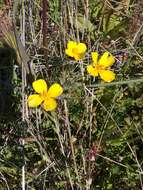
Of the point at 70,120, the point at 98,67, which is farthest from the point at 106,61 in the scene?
the point at 70,120

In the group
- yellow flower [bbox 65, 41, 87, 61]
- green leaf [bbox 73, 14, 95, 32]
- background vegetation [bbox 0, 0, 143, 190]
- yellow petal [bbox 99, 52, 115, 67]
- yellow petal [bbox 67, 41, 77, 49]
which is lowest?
background vegetation [bbox 0, 0, 143, 190]

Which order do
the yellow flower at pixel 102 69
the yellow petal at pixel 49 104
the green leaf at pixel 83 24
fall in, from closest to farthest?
the yellow petal at pixel 49 104
the yellow flower at pixel 102 69
the green leaf at pixel 83 24

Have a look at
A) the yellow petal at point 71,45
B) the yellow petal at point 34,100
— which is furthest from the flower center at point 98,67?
the yellow petal at point 34,100

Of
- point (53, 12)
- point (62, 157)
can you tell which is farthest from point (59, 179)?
point (53, 12)

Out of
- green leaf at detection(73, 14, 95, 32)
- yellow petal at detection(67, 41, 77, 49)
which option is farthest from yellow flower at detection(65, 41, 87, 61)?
green leaf at detection(73, 14, 95, 32)

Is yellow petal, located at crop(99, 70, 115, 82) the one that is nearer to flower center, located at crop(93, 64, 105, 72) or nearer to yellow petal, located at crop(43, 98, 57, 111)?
flower center, located at crop(93, 64, 105, 72)

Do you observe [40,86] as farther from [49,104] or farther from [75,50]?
[75,50]

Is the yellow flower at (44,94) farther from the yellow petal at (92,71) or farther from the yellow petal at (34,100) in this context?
the yellow petal at (92,71)
